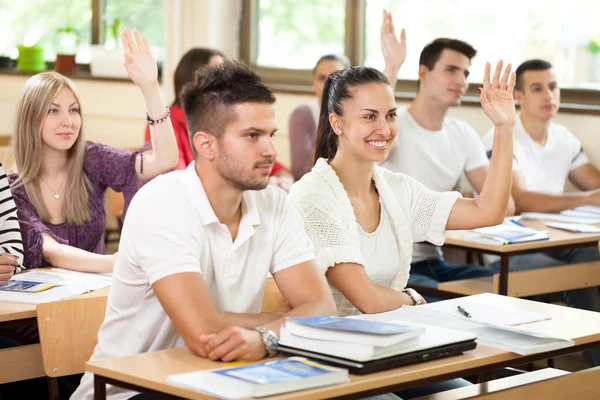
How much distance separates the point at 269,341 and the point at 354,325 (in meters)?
0.19

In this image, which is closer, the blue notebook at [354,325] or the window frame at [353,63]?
the blue notebook at [354,325]

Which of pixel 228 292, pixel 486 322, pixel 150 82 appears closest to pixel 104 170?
pixel 150 82

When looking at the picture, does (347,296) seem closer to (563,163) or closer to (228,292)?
(228,292)

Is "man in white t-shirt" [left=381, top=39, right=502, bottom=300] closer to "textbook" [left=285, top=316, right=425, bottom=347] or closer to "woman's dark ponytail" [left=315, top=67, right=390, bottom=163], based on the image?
"woman's dark ponytail" [left=315, top=67, right=390, bottom=163]

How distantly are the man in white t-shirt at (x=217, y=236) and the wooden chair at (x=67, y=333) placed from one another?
6.9 inches

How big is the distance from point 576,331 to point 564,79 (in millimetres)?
3203

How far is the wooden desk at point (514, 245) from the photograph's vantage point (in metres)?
3.55

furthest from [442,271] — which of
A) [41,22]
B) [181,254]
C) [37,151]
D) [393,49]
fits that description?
[41,22]

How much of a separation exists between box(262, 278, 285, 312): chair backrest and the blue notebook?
2.05 feet

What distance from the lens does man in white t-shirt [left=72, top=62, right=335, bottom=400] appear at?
6.90 ft

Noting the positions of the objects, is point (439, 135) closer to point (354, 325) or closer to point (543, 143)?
point (543, 143)

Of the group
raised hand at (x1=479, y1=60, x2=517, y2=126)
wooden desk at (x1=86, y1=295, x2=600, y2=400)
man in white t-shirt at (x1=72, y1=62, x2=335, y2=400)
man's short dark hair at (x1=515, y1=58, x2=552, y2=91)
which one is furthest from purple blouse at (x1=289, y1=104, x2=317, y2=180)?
wooden desk at (x1=86, y1=295, x2=600, y2=400)

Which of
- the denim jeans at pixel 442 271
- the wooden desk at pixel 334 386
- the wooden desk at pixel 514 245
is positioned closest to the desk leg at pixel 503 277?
the wooden desk at pixel 514 245

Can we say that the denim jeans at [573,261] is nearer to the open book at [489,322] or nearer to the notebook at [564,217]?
the notebook at [564,217]
